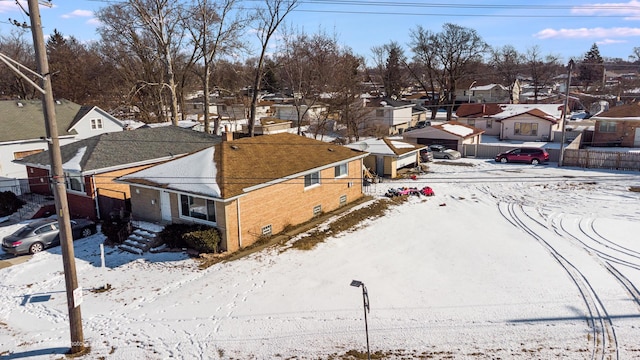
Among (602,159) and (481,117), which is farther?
(481,117)

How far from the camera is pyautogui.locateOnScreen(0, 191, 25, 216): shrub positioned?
Answer: 83.8 ft

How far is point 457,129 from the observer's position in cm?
4644

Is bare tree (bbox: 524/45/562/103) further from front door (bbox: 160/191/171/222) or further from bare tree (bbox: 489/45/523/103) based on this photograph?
front door (bbox: 160/191/171/222)

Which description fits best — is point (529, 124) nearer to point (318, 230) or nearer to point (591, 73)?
point (318, 230)

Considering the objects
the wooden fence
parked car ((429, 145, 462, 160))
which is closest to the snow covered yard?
the wooden fence

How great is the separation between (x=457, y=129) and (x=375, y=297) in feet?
114

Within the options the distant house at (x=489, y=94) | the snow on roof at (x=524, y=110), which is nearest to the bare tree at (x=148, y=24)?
the snow on roof at (x=524, y=110)

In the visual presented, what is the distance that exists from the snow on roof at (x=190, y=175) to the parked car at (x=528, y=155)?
28.7 m

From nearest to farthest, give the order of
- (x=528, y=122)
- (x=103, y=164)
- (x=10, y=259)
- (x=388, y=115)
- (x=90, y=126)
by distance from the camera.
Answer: (x=10, y=259) < (x=103, y=164) < (x=90, y=126) < (x=528, y=122) < (x=388, y=115)

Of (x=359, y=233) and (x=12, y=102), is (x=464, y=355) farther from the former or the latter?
(x=12, y=102)

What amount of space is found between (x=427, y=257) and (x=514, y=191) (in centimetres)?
1438

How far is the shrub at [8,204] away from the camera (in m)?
25.5

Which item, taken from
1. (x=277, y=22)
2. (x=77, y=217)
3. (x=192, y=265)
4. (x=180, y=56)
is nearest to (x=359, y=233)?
(x=192, y=265)

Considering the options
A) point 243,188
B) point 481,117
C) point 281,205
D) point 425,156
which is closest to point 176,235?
point 243,188
